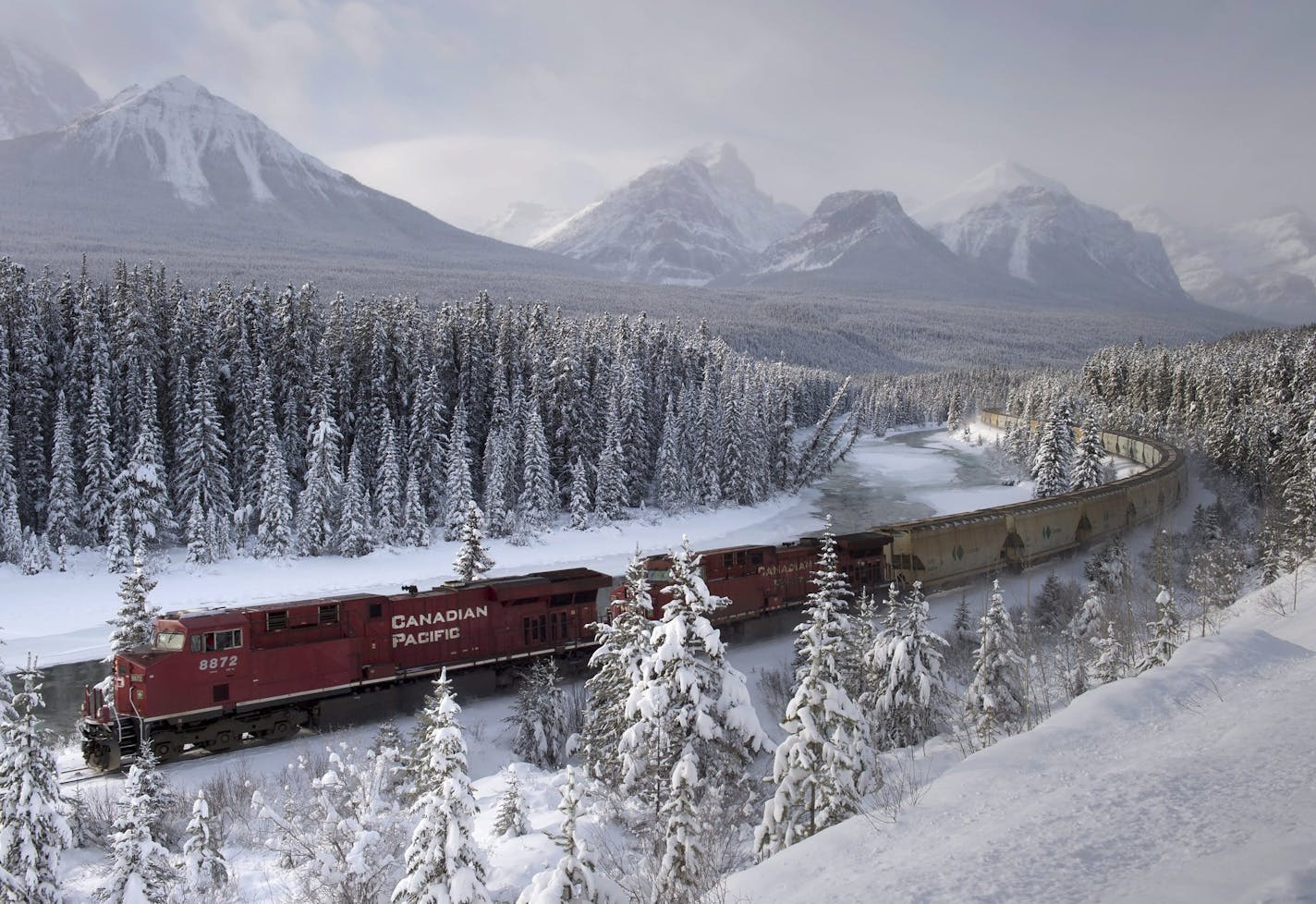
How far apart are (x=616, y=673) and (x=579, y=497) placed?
45.9 metres

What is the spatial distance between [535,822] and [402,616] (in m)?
11.8

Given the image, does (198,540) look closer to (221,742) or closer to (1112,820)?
(221,742)

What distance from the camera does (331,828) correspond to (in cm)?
1331

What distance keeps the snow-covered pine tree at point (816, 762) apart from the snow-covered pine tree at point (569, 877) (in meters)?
4.56

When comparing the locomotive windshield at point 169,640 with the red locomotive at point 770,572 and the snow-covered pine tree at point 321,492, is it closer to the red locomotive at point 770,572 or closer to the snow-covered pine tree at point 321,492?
the red locomotive at point 770,572

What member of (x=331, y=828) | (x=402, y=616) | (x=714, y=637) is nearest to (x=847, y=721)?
(x=714, y=637)

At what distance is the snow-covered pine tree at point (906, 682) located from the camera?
21.8 meters

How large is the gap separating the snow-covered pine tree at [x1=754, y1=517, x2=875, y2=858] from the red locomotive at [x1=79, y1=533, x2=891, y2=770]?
14.6m

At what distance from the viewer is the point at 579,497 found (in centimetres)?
6569

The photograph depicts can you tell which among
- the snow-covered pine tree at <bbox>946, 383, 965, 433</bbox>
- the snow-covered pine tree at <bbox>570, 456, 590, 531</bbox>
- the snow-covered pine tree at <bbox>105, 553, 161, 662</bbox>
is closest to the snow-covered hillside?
the snow-covered pine tree at <bbox>105, 553, 161, 662</bbox>

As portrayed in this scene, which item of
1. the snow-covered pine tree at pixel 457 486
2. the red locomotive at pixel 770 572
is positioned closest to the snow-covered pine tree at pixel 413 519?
the snow-covered pine tree at pixel 457 486

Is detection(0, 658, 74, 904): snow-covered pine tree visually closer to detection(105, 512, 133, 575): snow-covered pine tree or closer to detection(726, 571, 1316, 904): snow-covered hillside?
detection(726, 571, 1316, 904): snow-covered hillside

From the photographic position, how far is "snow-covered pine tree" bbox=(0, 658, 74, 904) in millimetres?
12969

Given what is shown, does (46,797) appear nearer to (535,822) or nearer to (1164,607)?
(535,822)
